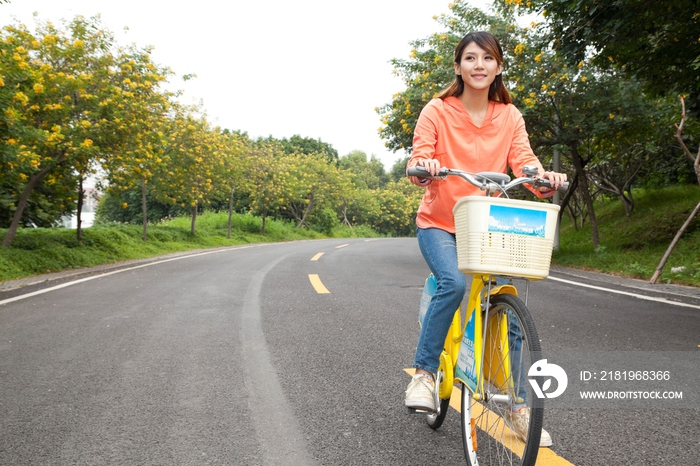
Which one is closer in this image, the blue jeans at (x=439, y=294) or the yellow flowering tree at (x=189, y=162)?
the blue jeans at (x=439, y=294)

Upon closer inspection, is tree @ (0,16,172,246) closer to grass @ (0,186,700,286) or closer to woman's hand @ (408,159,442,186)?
grass @ (0,186,700,286)

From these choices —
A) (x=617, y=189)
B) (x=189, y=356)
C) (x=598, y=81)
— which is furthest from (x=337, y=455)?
(x=617, y=189)

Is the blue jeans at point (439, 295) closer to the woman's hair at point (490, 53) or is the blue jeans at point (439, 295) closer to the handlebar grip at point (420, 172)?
the handlebar grip at point (420, 172)

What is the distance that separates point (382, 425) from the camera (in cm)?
304

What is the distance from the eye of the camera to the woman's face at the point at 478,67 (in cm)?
277

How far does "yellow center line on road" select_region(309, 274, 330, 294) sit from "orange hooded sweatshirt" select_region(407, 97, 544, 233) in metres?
5.49

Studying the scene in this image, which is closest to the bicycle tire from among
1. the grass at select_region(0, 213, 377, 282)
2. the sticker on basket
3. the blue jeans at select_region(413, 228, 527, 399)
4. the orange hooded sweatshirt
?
the blue jeans at select_region(413, 228, 527, 399)

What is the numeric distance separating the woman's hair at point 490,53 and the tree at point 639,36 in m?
4.27

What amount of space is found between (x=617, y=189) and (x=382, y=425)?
61.3 ft

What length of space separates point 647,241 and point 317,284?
9.30m

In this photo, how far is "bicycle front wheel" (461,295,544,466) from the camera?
6.98ft

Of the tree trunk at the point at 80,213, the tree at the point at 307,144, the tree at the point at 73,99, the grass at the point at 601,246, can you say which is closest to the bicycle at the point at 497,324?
the grass at the point at 601,246

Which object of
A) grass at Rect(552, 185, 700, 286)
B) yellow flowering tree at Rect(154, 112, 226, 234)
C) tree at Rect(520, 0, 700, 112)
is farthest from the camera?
yellow flowering tree at Rect(154, 112, 226, 234)

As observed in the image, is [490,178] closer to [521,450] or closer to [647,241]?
[521,450]
